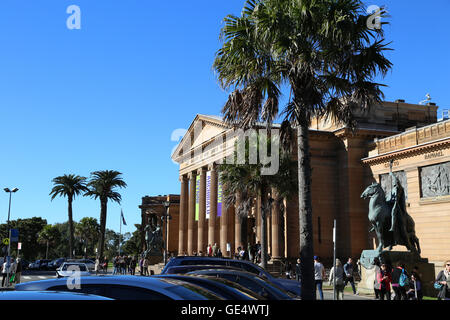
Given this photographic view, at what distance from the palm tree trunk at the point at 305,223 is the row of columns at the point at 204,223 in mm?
27576

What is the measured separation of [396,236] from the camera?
75.6ft

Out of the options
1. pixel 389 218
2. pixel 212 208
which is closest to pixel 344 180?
pixel 212 208

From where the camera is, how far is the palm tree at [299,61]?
13094mm

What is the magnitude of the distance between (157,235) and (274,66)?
115ft

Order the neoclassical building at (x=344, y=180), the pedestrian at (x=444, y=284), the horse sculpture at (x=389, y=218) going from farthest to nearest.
→ the neoclassical building at (x=344, y=180)
the horse sculpture at (x=389, y=218)
the pedestrian at (x=444, y=284)

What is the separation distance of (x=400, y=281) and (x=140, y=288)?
540 inches

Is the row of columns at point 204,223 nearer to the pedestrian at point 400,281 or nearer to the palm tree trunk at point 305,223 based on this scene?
the pedestrian at point 400,281

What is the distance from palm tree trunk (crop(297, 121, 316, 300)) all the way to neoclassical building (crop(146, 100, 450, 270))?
51.5 ft

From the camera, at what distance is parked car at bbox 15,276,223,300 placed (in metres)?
5.37

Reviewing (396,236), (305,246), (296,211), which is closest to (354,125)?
(305,246)

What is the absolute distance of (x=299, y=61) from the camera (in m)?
13.1

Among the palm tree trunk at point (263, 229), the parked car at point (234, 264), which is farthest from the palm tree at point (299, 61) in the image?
the palm tree trunk at point (263, 229)

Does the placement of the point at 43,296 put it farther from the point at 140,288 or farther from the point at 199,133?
the point at 199,133
